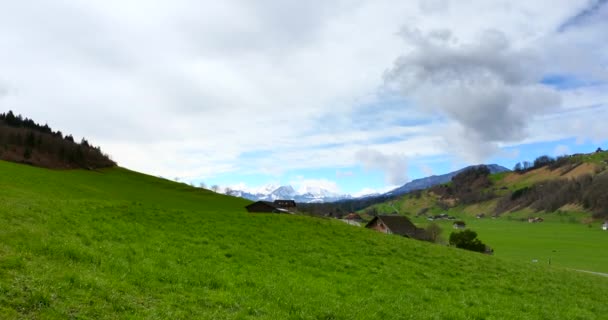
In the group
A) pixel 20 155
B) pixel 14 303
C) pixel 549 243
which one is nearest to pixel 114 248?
pixel 14 303

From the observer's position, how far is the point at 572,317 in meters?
21.2

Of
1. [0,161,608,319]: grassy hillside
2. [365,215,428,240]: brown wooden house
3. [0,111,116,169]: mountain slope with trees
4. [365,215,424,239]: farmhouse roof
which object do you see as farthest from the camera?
[0,111,116,169]: mountain slope with trees

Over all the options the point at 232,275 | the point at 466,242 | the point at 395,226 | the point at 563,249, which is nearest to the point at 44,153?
the point at 395,226

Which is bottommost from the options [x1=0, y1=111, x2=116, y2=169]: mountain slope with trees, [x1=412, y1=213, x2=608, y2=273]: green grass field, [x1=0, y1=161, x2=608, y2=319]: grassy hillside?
[x1=412, y1=213, x2=608, y2=273]: green grass field

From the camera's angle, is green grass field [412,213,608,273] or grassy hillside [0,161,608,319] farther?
green grass field [412,213,608,273]

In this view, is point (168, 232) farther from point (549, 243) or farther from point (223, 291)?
point (549, 243)

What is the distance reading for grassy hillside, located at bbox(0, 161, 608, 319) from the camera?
13.7 m

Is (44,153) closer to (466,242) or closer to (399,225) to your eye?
(399,225)

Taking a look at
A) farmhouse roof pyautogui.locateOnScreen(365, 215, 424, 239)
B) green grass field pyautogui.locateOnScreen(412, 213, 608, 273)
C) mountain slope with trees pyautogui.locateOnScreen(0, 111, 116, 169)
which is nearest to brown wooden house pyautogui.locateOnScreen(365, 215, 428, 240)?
farmhouse roof pyautogui.locateOnScreen(365, 215, 424, 239)

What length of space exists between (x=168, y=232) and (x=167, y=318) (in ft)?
54.7

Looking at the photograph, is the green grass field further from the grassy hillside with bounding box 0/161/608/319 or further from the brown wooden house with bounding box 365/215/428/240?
the grassy hillside with bounding box 0/161/608/319

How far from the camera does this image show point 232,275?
19.9 metres

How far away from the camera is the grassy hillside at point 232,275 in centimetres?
1370

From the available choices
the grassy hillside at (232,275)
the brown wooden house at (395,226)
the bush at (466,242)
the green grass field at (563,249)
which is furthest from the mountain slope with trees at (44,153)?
the green grass field at (563,249)
